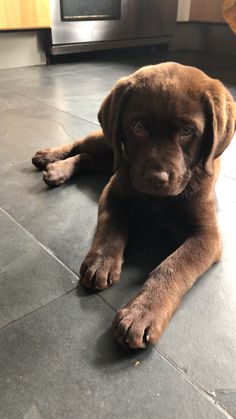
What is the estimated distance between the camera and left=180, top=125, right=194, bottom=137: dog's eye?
160 cm

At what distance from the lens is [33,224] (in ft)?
6.71

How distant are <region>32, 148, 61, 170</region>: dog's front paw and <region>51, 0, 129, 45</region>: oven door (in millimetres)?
3831

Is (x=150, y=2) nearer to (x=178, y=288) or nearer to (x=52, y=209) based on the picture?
(x=52, y=209)

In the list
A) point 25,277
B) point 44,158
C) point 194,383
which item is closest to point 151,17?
point 44,158

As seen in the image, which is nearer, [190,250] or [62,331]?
[62,331]

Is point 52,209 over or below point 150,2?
below

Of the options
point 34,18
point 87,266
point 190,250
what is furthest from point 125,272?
point 34,18

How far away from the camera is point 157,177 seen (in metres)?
1.54

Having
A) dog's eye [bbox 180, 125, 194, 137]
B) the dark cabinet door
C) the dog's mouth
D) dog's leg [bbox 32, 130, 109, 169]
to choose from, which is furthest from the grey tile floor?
the dark cabinet door

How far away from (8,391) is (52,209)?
113cm

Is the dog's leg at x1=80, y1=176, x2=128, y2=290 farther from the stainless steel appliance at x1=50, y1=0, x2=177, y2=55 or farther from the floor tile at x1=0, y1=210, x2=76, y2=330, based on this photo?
the stainless steel appliance at x1=50, y1=0, x2=177, y2=55

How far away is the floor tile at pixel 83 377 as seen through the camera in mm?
1144

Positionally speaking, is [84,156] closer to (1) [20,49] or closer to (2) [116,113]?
(2) [116,113]

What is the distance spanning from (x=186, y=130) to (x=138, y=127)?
0.20 m
